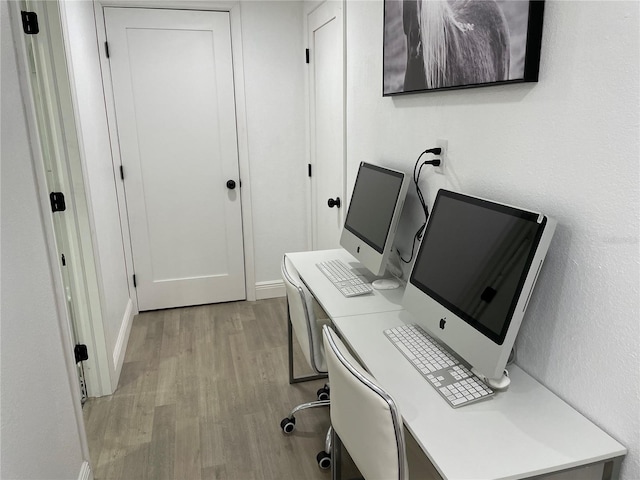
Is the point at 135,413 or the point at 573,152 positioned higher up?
the point at 573,152

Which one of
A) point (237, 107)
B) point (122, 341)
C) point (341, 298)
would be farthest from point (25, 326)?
point (237, 107)

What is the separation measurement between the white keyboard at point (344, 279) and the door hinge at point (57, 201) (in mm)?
1278

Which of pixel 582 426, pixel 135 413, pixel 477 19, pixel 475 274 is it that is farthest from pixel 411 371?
pixel 135 413

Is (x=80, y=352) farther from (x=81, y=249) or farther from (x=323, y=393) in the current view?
(x=323, y=393)

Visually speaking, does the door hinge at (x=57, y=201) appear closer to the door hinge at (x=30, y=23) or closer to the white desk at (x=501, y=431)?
the door hinge at (x=30, y=23)

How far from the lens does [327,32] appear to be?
10.3 ft

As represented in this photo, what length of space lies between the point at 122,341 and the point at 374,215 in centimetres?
191

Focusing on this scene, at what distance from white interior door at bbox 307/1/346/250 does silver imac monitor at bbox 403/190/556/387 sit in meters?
1.48

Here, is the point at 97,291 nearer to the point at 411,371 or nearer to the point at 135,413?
the point at 135,413

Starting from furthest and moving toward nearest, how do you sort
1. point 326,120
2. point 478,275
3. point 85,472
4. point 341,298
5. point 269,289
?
point 269,289 < point 326,120 < point 341,298 < point 85,472 < point 478,275

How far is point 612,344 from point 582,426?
0.23 m

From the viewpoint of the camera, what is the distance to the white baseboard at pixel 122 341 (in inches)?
111

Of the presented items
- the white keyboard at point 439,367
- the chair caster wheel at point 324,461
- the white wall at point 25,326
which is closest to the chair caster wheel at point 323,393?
the chair caster wheel at point 324,461

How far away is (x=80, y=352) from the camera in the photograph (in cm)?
256
